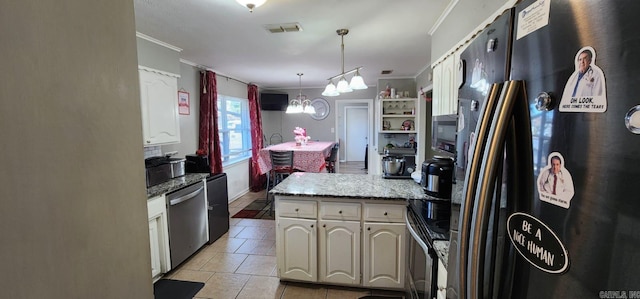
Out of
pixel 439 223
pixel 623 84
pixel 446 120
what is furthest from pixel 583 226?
pixel 446 120

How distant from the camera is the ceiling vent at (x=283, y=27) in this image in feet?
8.09

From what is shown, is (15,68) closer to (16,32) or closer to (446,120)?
(16,32)

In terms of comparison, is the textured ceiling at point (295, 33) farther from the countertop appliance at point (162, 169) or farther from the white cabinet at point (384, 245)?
the white cabinet at point (384, 245)

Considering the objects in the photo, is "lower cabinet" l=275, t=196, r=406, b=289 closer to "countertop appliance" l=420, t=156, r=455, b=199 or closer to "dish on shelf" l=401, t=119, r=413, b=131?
"countertop appliance" l=420, t=156, r=455, b=199

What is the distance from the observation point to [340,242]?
2.31m

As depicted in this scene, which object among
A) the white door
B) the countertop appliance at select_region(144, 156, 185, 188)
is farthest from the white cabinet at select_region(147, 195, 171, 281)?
the white door

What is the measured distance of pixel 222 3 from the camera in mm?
2006

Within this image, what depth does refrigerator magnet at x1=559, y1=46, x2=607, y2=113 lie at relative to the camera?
16.0 inches

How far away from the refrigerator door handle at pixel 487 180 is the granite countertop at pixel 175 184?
8.35 ft

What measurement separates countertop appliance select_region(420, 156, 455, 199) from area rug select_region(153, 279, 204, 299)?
1692 millimetres

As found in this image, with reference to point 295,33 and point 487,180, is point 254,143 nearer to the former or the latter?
point 295,33

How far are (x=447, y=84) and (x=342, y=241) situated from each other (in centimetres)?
151

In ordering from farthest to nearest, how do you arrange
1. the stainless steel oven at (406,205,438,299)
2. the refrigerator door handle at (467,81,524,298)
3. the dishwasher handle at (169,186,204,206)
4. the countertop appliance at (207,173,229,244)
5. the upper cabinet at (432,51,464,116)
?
the countertop appliance at (207,173,229,244), the dishwasher handle at (169,186,204,206), the upper cabinet at (432,51,464,116), the stainless steel oven at (406,205,438,299), the refrigerator door handle at (467,81,524,298)

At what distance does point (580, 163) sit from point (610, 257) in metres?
0.14
